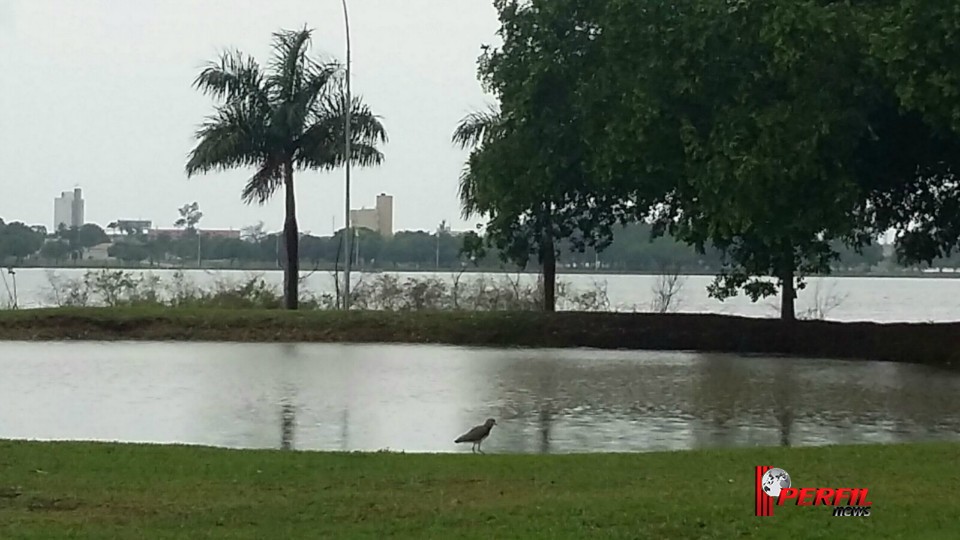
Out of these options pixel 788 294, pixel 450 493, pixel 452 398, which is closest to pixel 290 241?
pixel 788 294

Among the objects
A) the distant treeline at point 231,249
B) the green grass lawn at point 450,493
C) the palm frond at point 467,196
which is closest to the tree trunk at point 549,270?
the palm frond at point 467,196

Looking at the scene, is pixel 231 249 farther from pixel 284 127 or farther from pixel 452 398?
pixel 452 398

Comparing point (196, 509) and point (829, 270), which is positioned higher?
point (829, 270)

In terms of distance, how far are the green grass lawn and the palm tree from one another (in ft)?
72.6

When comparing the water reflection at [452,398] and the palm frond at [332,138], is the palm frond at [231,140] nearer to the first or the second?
the palm frond at [332,138]

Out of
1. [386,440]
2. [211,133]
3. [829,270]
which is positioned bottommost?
[386,440]

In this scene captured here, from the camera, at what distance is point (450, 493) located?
9.68m

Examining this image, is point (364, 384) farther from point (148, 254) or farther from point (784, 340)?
point (148, 254)

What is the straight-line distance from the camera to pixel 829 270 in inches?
1125

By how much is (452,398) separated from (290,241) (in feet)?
53.4

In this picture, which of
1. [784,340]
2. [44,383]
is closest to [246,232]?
[784,340]

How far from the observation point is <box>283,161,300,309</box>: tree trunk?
111 ft

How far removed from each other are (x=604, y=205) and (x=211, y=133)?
9.61 metres

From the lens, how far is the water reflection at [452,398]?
14.7 m
